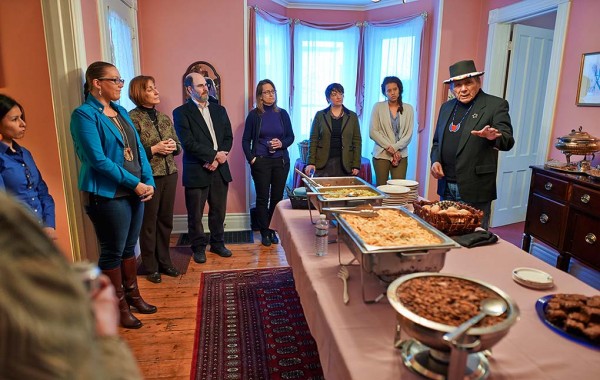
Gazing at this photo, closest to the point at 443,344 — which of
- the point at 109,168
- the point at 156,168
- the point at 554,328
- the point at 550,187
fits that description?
the point at 554,328

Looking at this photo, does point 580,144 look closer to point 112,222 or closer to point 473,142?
point 473,142

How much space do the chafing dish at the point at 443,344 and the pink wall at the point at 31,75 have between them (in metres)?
2.19

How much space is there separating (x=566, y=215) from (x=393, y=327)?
2427mm

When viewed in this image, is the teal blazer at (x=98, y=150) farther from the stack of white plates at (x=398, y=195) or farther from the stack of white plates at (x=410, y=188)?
the stack of white plates at (x=410, y=188)

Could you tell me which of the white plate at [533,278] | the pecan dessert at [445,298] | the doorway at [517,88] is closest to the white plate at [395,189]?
the white plate at [533,278]

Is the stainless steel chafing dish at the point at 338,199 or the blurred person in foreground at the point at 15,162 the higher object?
the blurred person in foreground at the point at 15,162

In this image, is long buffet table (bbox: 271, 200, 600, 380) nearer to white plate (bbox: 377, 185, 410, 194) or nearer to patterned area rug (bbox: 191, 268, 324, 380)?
white plate (bbox: 377, 185, 410, 194)

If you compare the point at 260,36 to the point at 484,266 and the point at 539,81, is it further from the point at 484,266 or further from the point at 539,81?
the point at 484,266

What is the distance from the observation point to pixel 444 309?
87cm

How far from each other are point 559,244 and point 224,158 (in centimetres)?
271

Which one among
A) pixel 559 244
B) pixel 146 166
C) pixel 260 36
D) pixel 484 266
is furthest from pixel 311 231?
pixel 260 36

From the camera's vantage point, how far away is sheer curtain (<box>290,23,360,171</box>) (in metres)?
4.55

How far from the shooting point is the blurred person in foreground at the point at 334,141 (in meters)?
3.50

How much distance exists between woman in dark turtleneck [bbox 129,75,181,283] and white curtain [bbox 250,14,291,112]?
1.54 meters
